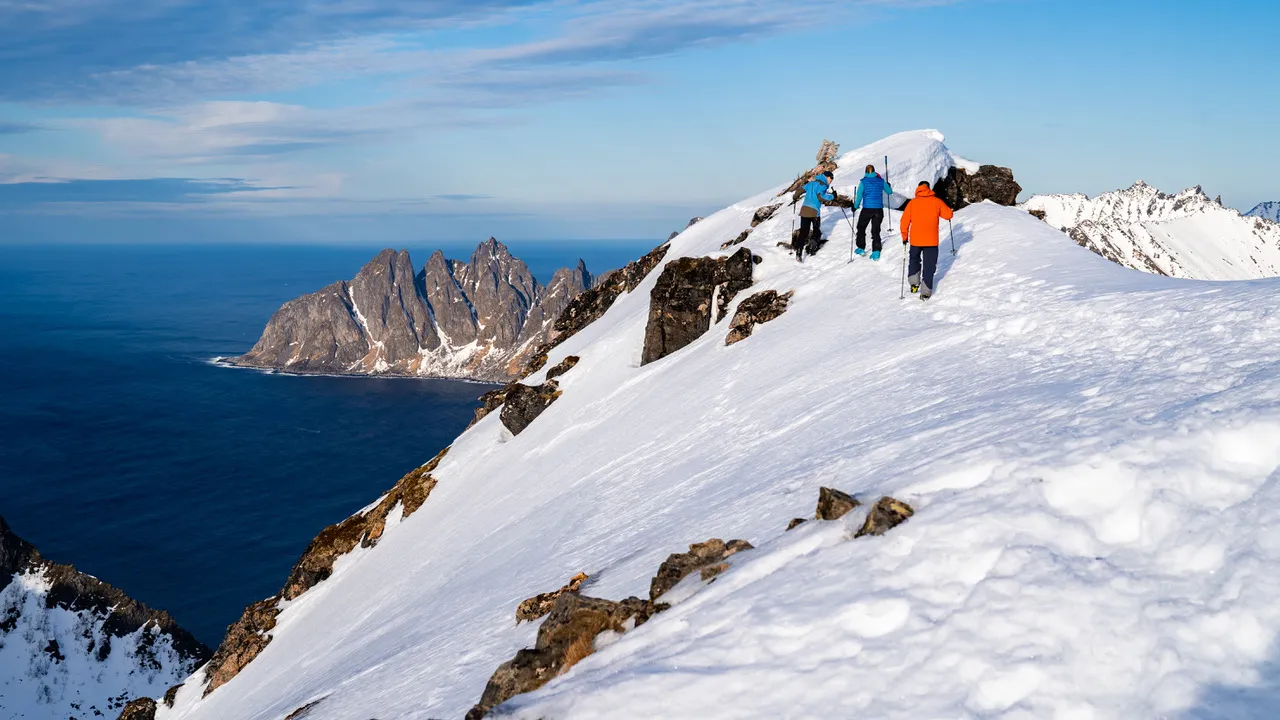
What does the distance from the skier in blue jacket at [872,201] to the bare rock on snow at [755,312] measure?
3399 millimetres

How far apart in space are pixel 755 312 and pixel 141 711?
37.9 meters

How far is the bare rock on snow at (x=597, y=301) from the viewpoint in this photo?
51.7m

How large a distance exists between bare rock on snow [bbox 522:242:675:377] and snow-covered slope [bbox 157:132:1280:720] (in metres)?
25.2

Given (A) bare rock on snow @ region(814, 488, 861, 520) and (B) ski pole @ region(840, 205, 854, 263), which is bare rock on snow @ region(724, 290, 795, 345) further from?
(A) bare rock on snow @ region(814, 488, 861, 520)

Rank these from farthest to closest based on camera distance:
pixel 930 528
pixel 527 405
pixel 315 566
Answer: pixel 527 405 → pixel 315 566 → pixel 930 528

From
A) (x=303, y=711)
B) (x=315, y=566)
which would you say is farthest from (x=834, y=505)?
(x=315, y=566)

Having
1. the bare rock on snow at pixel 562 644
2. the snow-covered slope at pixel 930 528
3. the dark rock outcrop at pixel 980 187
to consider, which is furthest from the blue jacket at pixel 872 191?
the bare rock on snow at pixel 562 644

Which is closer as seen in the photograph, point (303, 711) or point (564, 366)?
point (303, 711)

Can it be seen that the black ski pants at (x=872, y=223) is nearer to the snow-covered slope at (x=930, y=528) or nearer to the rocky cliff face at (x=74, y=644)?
the snow-covered slope at (x=930, y=528)

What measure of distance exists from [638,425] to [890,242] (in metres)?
12.7

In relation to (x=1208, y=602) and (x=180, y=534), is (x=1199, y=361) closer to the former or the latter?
(x=1208, y=602)

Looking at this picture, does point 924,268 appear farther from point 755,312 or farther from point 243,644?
point 243,644

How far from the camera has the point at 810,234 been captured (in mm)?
32406

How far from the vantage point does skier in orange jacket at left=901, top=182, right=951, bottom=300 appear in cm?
2075
